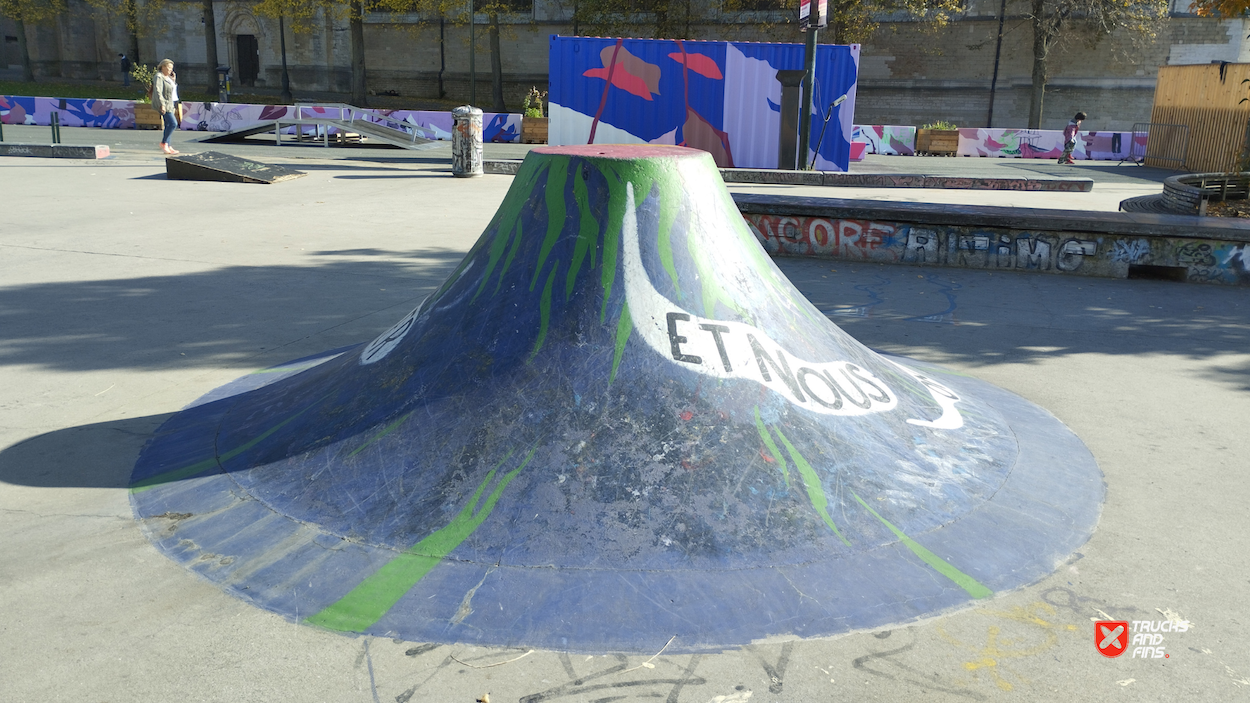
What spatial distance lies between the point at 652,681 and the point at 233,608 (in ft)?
4.82

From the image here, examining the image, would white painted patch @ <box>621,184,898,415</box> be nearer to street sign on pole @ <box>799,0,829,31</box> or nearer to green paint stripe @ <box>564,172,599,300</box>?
green paint stripe @ <box>564,172,599,300</box>

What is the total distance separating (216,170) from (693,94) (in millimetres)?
9999

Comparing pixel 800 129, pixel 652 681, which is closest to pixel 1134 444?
pixel 652 681

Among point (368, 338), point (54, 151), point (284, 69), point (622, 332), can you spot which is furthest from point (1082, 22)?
point (622, 332)

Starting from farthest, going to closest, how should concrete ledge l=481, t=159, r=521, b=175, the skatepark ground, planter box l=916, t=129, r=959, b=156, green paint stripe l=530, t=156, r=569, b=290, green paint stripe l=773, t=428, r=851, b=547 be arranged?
planter box l=916, t=129, r=959, b=156 → concrete ledge l=481, t=159, r=521, b=175 → green paint stripe l=530, t=156, r=569, b=290 → green paint stripe l=773, t=428, r=851, b=547 → the skatepark ground

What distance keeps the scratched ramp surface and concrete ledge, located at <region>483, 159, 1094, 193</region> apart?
15.1ft

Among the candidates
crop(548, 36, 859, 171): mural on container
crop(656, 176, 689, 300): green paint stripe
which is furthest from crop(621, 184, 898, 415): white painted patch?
Result: crop(548, 36, 859, 171): mural on container

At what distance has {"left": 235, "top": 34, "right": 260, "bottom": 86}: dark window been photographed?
156 ft

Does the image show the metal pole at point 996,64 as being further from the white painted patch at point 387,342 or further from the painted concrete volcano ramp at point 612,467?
the white painted patch at point 387,342

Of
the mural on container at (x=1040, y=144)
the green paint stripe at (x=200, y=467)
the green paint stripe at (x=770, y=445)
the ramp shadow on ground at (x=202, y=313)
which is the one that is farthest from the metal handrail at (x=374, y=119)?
the green paint stripe at (x=770, y=445)

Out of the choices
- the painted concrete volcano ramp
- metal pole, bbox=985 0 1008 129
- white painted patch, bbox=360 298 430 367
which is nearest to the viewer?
the painted concrete volcano ramp

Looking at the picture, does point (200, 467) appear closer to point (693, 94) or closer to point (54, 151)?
point (693, 94)

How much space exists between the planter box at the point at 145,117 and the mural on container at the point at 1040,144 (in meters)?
27.0

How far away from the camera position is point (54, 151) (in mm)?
18156
